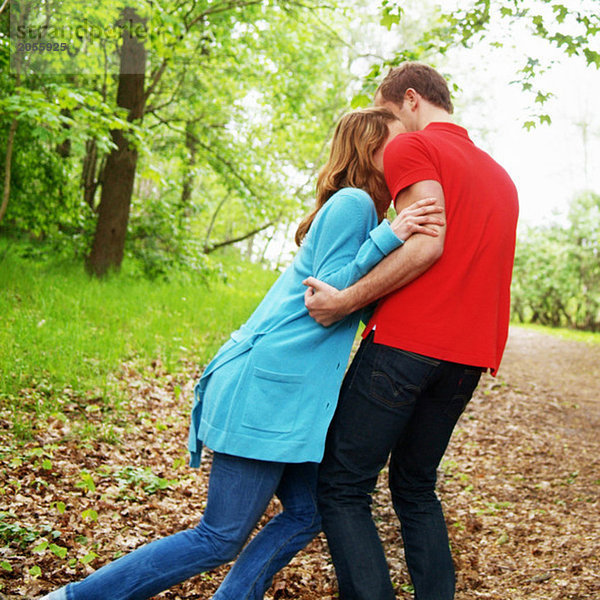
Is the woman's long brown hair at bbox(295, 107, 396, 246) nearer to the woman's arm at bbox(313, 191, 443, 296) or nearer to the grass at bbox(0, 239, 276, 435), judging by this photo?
the woman's arm at bbox(313, 191, 443, 296)

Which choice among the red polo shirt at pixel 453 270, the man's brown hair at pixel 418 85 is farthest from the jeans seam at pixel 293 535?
the man's brown hair at pixel 418 85

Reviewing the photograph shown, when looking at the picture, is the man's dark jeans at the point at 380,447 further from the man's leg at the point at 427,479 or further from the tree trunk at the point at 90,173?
the tree trunk at the point at 90,173

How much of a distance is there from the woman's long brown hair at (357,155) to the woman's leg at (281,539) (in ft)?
3.24

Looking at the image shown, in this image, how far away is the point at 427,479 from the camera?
239 cm

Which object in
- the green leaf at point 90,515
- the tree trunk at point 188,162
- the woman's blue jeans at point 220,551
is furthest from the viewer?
the tree trunk at point 188,162

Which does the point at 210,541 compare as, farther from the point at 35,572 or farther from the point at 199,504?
the point at 199,504

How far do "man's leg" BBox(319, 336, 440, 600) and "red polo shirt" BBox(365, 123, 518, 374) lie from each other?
0.27 feet

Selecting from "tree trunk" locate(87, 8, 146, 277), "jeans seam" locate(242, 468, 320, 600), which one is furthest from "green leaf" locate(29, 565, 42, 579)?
"tree trunk" locate(87, 8, 146, 277)

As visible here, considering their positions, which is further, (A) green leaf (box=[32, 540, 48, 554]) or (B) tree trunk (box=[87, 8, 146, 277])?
(B) tree trunk (box=[87, 8, 146, 277])

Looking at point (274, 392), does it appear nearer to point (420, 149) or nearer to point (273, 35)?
point (420, 149)

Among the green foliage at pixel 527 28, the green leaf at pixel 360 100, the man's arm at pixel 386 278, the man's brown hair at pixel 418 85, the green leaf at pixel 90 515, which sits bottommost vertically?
the green leaf at pixel 90 515

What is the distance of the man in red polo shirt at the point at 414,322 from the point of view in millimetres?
2119

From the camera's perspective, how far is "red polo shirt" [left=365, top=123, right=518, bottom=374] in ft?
6.98

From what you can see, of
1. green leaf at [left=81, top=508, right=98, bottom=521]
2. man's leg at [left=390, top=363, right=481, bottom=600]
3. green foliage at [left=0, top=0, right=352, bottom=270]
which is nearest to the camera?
man's leg at [left=390, top=363, right=481, bottom=600]
